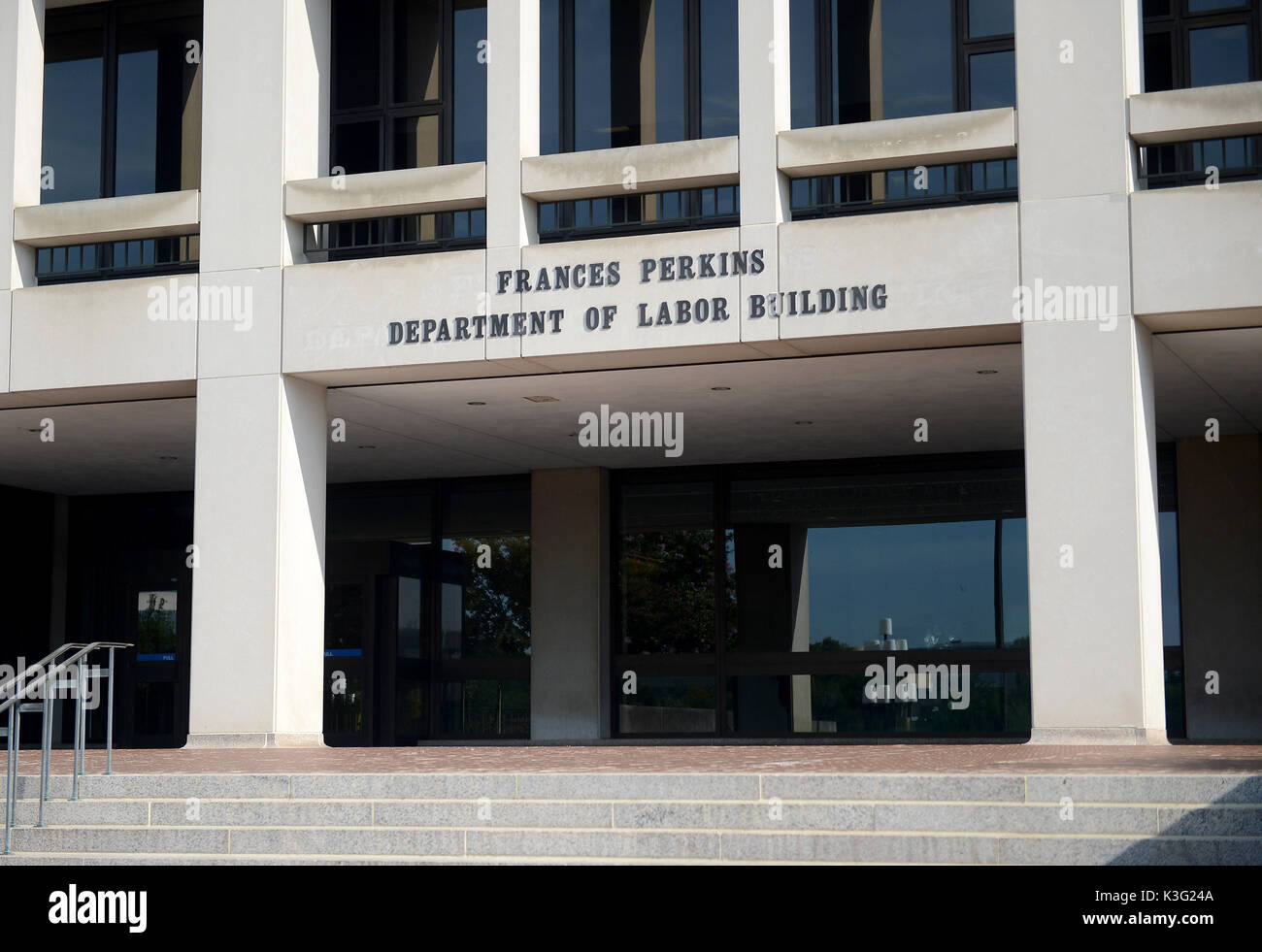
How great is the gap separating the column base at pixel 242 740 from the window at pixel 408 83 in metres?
6.28

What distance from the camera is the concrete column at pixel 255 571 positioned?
15.0 metres

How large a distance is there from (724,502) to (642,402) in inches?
158

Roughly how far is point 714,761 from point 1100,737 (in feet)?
10.8

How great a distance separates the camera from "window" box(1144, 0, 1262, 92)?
15.1 metres

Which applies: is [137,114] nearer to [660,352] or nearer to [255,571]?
[255,571]

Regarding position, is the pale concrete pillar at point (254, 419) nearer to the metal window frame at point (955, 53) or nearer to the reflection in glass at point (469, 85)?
the reflection in glass at point (469, 85)

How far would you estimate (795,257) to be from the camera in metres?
13.9

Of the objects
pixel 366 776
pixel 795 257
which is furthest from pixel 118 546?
pixel 366 776

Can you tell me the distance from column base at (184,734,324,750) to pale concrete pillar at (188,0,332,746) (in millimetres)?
13

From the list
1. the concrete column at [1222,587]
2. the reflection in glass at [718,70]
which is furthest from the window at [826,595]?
the reflection in glass at [718,70]

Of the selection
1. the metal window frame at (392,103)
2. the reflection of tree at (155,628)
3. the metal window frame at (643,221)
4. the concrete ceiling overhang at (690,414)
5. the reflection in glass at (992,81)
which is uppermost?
the metal window frame at (392,103)

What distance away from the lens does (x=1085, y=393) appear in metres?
13.0

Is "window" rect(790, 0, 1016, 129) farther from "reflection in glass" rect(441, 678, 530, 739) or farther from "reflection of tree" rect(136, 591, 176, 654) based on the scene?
"reflection of tree" rect(136, 591, 176, 654)

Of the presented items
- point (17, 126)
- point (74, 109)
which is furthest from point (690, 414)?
point (74, 109)
